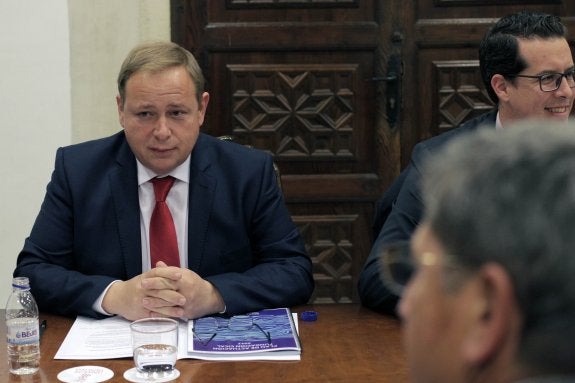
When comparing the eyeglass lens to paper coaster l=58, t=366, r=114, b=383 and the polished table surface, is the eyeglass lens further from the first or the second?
paper coaster l=58, t=366, r=114, b=383

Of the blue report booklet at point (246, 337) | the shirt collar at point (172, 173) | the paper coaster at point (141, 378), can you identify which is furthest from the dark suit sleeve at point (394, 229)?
the paper coaster at point (141, 378)

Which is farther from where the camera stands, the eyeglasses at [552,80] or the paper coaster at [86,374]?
the eyeglasses at [552,80]

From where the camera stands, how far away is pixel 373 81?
427 centimetres

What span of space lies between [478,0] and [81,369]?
298 centimetres

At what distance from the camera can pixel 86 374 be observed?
1850mm

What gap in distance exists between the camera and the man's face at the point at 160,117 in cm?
255

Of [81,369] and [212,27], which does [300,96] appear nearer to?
[212,27]

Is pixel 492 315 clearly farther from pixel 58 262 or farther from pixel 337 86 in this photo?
pixel 337 86

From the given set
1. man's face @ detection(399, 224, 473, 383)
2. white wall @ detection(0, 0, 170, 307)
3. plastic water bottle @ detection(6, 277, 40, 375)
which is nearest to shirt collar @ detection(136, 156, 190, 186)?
plastic water bottle @ detection(6, 277, 40, 375)

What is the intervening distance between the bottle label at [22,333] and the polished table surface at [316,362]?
0.20 feet

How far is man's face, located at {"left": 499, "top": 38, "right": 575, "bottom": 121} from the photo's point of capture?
9.02 feet

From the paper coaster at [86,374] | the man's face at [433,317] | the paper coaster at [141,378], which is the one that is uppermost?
the man's face at [433,317]

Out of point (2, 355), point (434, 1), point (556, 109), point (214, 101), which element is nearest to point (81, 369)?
point (2, 355)

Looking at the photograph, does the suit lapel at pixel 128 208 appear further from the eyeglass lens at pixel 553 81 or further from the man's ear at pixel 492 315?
the man's ear at pixel 492 315
